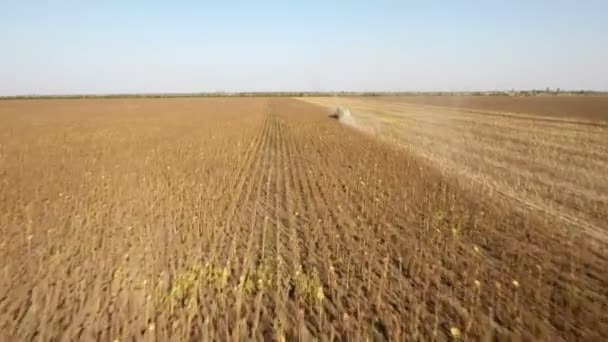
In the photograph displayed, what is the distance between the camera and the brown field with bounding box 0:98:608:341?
164 inches

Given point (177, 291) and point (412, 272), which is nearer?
point (177, 291)

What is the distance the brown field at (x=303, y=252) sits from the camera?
4168mm

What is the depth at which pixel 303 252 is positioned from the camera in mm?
5918

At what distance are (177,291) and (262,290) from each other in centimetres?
105

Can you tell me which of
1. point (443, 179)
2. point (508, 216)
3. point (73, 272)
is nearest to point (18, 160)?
point (73, 272)

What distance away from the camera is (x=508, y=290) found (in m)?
4.76

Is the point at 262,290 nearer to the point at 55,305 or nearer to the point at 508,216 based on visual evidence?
the point at 55,305

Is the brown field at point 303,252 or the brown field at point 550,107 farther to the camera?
the brown field at point 550,107

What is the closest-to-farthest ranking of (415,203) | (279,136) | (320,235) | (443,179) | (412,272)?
(412,272) → (320,235) → (415,203) → (443,179) → (279,136)

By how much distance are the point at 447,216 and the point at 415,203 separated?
96 cm

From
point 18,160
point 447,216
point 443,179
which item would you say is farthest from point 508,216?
point 18,160

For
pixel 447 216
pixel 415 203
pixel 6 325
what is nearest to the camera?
pixel 6 325

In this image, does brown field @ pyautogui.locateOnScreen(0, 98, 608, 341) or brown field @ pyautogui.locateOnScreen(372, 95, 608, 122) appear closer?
brown field @ pyautogui.locateOnScreen(0, 98, 608, 341)

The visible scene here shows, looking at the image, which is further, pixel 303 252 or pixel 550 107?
pixel 550 107
